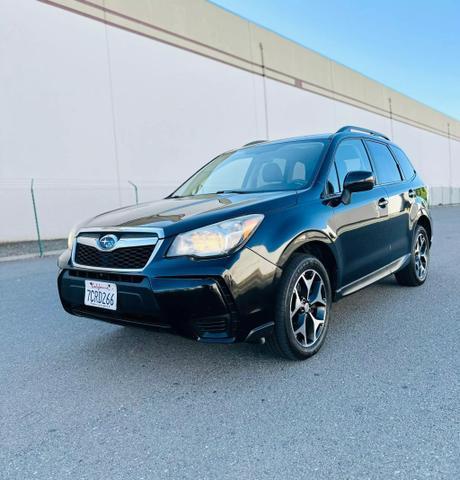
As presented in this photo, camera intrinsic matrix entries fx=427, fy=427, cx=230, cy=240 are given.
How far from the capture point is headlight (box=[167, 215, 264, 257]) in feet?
8.43

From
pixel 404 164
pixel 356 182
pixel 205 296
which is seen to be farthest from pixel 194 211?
pixel 404 164

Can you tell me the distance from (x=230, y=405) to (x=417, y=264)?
352cm

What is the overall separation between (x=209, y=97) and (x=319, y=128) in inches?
367

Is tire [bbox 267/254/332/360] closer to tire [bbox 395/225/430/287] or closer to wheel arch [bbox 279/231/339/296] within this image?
wheel arch [bbox 279/231/339/296]

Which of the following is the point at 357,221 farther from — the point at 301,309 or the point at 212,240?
the point at 212,240

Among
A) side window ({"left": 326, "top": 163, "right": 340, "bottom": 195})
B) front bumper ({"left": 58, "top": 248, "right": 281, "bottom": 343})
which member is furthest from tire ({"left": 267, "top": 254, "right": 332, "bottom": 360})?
side window ({"left": 326, "top": 163, "right": 340, "bottom": 195})

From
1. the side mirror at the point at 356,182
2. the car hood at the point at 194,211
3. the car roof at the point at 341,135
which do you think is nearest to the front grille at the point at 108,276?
the car hood at the point at 194,211

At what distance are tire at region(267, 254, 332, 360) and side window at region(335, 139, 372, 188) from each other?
37.6 inches

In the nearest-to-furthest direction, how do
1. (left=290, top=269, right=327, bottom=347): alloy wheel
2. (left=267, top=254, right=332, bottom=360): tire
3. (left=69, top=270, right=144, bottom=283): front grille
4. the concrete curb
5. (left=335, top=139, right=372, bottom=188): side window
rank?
(left=69, top=270, right=144, bottom=283): front grille → (left=267, top=254, right=332, bottom=360): tire → (left=290, top=269, right=327, bottom=347): alloy wheel → (left=335, top=139, right=372, bottom=188): side window → the concrete curb

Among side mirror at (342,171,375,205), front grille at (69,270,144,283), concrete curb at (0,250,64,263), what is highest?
side mirror at (342,171,375,205)

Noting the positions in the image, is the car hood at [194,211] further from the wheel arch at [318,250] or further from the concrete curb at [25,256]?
the concrete curb at [25,256]

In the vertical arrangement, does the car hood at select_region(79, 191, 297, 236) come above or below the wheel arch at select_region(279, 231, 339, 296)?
above

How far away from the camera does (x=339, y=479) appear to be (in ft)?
5.95

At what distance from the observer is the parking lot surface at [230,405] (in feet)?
6.42
